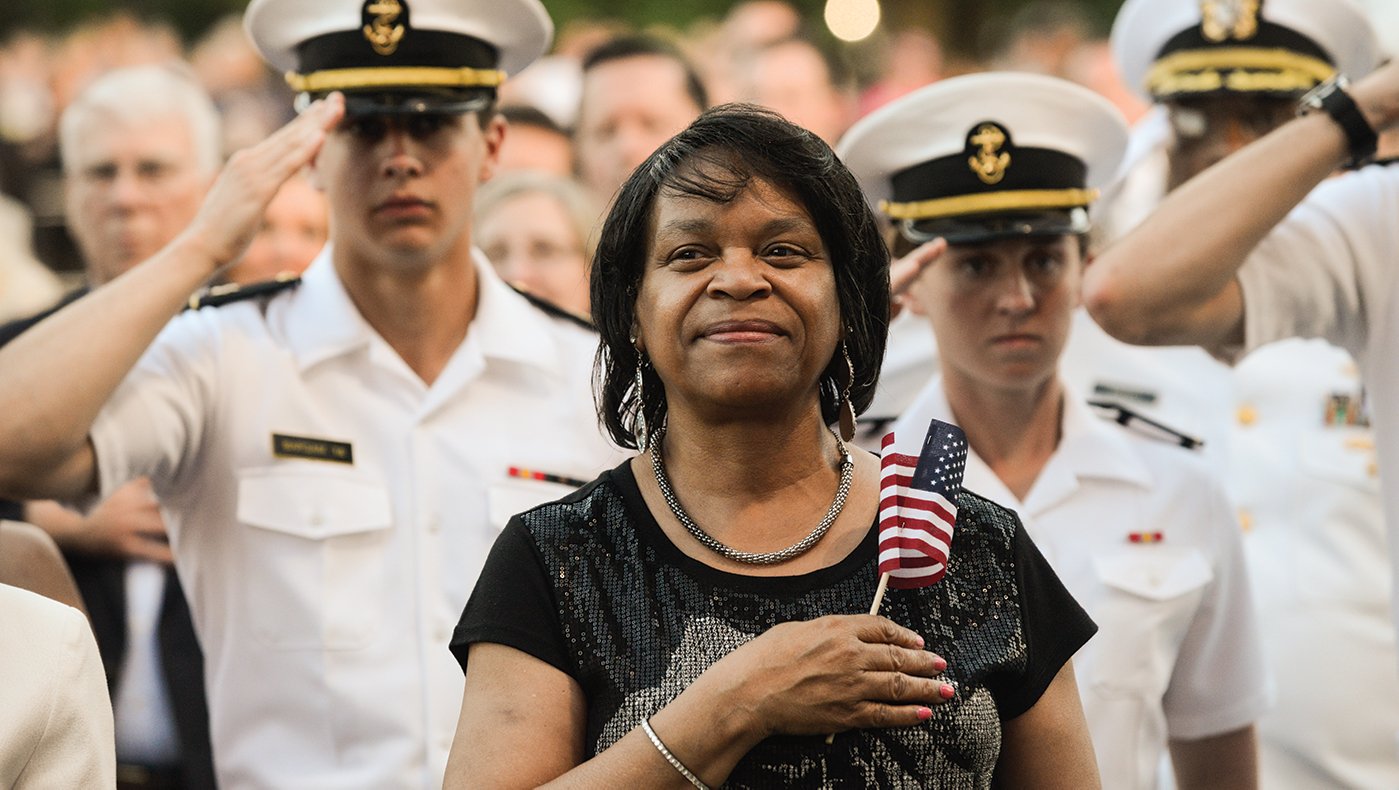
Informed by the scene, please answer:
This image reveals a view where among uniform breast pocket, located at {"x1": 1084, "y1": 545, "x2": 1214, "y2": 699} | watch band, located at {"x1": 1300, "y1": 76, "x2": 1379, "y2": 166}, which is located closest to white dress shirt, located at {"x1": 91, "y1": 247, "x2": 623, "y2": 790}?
uniform breast pocket, located at {"x1": 1084, "y1": 545, "x2": 1214, "y2": 699}

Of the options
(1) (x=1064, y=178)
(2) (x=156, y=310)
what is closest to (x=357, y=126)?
(2) (x=156, y=310)

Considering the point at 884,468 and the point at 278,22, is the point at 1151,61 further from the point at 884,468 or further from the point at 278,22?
the point at 884,468

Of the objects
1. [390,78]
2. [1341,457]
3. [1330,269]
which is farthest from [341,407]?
[1341,457]

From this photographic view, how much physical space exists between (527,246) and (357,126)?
2.04m

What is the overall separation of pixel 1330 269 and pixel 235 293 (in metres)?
2.30

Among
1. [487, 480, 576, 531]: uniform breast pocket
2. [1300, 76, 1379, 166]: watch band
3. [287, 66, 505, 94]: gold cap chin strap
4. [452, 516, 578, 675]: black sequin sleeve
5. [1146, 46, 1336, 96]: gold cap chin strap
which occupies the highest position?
[287, 66, 505, 94]: gold cap chin strap

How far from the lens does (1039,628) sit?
2553 mm

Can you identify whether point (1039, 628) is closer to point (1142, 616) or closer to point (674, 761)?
point (674, 761)

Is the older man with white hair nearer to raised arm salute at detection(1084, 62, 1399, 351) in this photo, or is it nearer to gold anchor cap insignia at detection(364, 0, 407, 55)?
gold anchor cap insignia at detection(364, 0, 407, 55)

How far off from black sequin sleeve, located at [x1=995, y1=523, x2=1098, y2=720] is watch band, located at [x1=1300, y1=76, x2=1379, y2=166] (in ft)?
4.12

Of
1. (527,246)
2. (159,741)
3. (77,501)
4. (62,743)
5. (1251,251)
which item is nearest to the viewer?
(62,743)

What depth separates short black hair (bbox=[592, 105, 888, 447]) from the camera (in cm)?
257

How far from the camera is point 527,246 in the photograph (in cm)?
600

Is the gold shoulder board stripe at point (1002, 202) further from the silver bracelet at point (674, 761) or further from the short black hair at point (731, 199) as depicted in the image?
the silver bracelet at point (674, 761)
